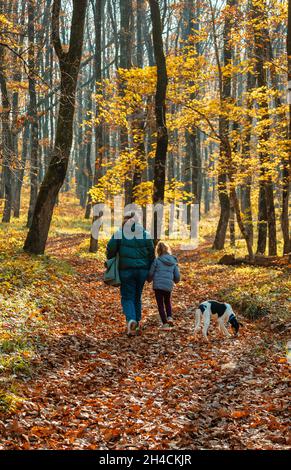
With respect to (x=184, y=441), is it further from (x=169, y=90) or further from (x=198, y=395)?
(x=169, y=90)

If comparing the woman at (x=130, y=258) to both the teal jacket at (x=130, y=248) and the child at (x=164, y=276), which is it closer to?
the teal jacket at (x=130, y=248)

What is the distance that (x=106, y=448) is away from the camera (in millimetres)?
4789

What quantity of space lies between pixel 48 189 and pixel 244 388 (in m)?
8.75

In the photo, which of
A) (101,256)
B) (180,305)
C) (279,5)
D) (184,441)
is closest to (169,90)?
(279,5)

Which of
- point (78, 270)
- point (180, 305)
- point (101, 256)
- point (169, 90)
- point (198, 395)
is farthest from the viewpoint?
point (101, 256)

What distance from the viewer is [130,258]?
29.2ft

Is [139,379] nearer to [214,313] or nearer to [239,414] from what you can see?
[239,414]

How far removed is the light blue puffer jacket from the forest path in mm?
920

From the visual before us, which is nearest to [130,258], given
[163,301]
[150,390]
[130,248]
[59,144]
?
[130,248]

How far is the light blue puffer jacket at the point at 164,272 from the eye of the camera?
934cm

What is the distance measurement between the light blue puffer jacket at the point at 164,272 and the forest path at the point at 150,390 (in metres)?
0.92

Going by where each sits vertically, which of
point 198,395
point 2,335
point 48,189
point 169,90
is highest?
point 169,90

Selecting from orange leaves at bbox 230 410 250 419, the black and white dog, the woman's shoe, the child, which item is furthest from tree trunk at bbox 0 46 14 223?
orange leaves at bbox 230 410 250 419

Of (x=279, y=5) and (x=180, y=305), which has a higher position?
(x=279, y=5)
